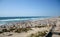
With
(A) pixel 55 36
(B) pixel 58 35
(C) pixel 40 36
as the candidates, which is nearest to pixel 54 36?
(A) pixel 55 36

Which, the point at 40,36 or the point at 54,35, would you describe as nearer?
the point at 54,35

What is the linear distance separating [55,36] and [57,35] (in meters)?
0.52

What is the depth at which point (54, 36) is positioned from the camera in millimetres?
7871

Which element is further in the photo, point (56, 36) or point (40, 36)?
point (40, 36)

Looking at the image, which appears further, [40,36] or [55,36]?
[40,36]

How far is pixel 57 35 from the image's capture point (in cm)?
829

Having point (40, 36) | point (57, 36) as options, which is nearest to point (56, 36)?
point (57, 36)

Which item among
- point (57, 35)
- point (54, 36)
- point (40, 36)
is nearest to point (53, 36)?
point (54, 36)

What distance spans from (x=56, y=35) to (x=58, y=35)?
195 millimetres

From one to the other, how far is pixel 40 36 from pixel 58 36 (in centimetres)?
163

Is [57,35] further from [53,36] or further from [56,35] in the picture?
[53,36]

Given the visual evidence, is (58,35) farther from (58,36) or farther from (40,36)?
(40,36)

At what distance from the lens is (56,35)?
826 cm

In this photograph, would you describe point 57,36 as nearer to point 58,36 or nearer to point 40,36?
point 58,36
